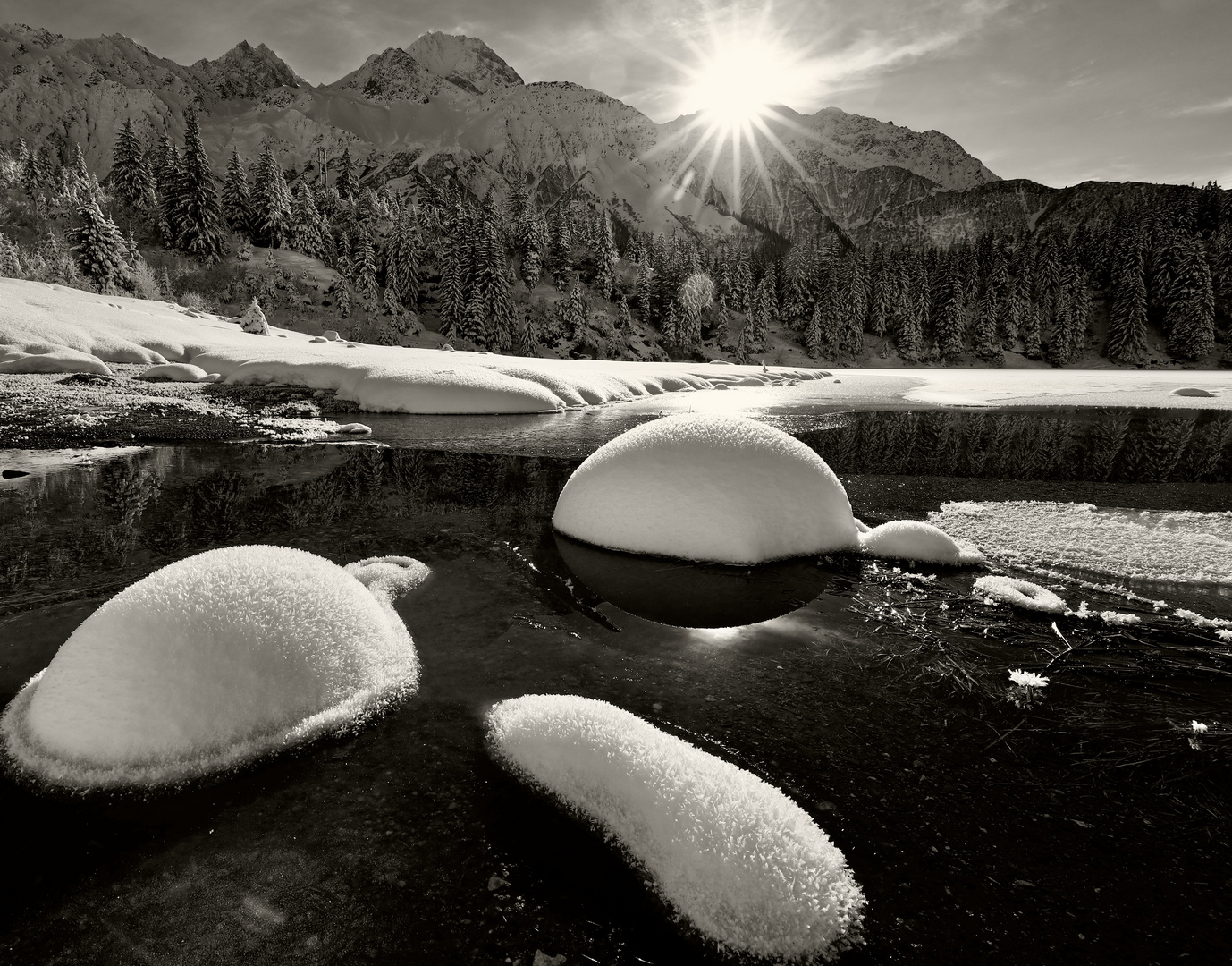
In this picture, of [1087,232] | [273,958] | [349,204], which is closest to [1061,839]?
[273,958]

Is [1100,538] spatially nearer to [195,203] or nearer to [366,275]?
[366,275]

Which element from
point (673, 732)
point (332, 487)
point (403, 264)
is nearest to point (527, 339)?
point (403, 264)

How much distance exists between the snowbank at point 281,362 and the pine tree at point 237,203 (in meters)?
27.2

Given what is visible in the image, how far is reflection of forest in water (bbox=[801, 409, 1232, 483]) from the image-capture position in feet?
33.3

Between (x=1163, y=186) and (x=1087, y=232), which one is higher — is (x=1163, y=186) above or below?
above

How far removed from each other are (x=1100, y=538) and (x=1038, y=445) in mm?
8276

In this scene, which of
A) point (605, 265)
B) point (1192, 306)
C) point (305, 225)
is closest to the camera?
point (305, 225)

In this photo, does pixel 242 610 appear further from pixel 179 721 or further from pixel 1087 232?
pixel 1087 232

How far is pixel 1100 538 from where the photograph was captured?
614cm

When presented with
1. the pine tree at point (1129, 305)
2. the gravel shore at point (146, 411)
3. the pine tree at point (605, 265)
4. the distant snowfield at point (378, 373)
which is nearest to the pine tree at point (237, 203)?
the distant snowfield at point (378, 373)

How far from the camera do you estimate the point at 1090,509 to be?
7258 millimetres

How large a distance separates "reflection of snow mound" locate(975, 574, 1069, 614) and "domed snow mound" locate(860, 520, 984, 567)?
399mm

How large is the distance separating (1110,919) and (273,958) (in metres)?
2.85

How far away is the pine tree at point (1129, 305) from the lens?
60.6 meters
